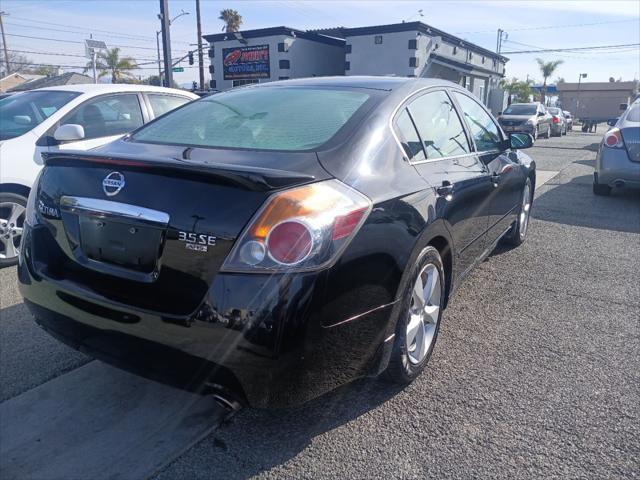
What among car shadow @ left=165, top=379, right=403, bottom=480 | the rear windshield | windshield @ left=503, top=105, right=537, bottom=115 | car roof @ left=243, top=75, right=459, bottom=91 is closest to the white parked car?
the rear windshield

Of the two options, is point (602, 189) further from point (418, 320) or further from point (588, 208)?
point (418, 320)

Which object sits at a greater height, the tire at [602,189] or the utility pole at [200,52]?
the utility pole at [200,52]

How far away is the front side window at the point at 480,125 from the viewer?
3795mm

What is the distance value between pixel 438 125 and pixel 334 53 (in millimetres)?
26587

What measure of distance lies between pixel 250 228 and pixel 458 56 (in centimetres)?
3087

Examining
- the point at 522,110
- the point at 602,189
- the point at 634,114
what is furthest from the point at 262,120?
the point at 522,110

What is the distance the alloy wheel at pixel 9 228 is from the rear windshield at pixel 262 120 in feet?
7.35

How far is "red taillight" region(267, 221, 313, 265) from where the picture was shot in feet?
6.16

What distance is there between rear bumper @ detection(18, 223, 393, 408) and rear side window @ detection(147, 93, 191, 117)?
13.2 ft

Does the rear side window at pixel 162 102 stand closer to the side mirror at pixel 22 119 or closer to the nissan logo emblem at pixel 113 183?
the side mirror at pixel 22 119

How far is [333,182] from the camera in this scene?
2.12 metres

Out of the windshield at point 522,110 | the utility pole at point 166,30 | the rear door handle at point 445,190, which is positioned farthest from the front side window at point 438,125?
the windshield at point 522,110

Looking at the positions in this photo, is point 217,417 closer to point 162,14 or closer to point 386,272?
point 386,272

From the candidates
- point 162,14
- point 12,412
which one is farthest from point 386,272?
point 162,14
